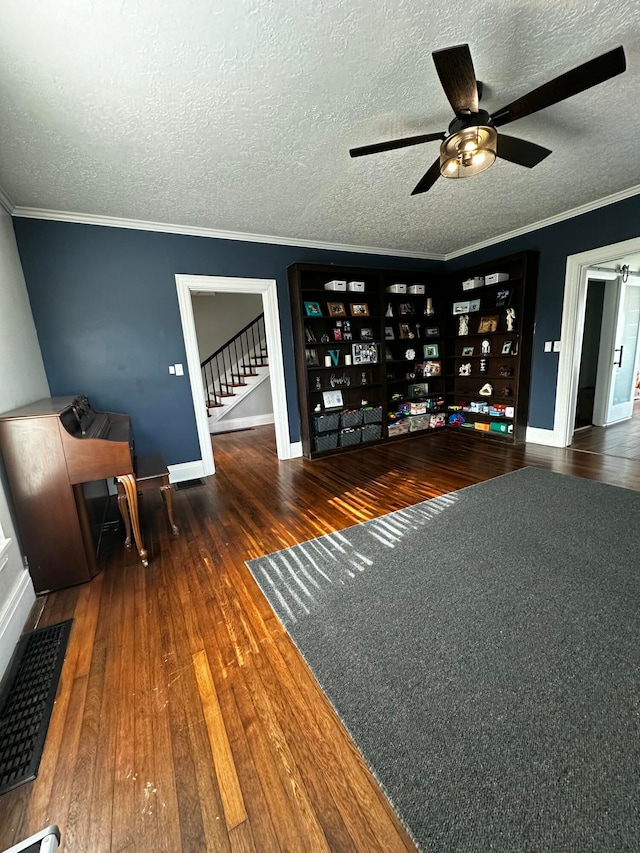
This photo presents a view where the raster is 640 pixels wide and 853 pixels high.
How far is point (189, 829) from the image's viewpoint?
3.05 feet

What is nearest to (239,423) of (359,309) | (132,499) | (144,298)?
(359,309)

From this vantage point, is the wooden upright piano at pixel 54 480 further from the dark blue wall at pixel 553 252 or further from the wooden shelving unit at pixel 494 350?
the dark blue wall at pixel 553 252

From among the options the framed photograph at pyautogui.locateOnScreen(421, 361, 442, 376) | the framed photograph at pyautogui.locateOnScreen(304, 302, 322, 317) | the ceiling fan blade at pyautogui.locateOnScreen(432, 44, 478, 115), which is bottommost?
the framed photograph at pyautogui.locateOnScreen(421, 361, 442, 376)

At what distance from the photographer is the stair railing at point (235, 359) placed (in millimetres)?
6816

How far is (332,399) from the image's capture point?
4461mm

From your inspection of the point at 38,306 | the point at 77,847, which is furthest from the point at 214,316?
the point at 77,847

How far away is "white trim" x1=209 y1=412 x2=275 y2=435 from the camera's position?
20.6 ft

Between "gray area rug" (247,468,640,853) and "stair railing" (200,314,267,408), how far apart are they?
16.9ft

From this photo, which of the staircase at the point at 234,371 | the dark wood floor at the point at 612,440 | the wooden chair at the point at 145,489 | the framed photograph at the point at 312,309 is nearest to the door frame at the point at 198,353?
the framed photograph at the point at 312,309

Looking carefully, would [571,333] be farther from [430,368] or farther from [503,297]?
[430,368]

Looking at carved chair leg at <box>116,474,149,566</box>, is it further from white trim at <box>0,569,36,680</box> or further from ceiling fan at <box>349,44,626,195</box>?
ceiling fan at <box>349,44,626,195</box>

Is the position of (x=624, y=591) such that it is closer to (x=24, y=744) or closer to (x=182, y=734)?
(x=182, y=734)

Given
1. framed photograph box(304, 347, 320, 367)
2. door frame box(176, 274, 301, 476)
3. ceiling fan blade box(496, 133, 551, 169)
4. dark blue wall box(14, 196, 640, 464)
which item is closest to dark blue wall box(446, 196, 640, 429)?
dark blue wall box(14, 196, 640, 464)

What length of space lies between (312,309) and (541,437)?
133 inches
